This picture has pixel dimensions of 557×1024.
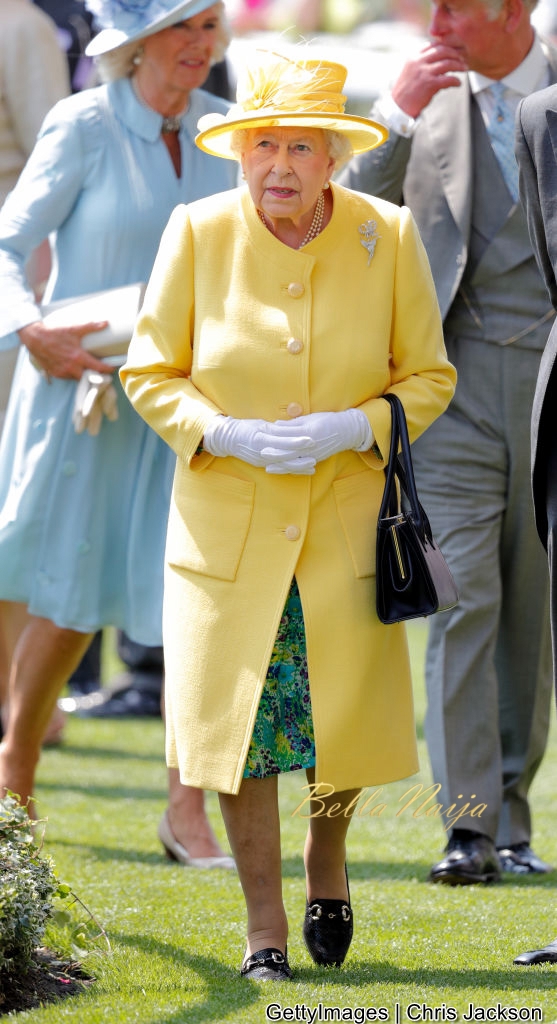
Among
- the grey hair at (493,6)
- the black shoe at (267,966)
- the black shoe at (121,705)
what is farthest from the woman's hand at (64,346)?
the black shoe at (121,705)

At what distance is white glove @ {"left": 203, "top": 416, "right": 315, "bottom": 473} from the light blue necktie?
1736 millimetres

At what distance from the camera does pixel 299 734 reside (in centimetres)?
362

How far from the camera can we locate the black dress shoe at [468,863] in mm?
4715

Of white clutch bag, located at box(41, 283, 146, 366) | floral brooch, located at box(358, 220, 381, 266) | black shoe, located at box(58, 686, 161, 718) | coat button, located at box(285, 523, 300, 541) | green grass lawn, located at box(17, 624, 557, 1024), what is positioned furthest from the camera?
black shoe, located at box(58, 686, 161, 718)

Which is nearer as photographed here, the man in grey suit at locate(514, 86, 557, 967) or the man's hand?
the man in grey suit at locate(514, 86, 557, 967)

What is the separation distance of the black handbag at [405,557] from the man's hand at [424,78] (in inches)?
56.4

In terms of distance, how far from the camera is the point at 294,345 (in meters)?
3.56

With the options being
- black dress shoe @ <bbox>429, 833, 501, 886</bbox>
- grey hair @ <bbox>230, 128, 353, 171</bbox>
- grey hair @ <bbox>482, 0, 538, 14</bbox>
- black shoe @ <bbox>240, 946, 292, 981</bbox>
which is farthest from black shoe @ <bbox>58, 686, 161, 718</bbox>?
grey hair @ <bbox>230, 128, 353, 171</bbox>

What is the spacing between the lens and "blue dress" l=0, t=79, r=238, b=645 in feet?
15.5

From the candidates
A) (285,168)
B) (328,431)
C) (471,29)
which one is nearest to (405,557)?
(328,431)

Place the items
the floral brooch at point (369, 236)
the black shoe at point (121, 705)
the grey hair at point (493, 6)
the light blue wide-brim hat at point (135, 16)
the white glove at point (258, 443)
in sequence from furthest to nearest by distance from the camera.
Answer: the black shoe at point (121, 705)
the grey hair at point (493, 6)
the light blue wide-brim hat at point (135, 16)
the floral brooch at point (369, 236)
the white glove at point (258, 443)

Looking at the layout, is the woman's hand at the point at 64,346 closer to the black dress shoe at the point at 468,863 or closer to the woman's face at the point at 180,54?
the woman's face at the point at 180,54

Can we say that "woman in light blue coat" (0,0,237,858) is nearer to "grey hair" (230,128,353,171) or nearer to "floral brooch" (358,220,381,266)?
"grey hair" (230,128,353,171)

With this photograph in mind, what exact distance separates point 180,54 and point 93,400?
1027mm
